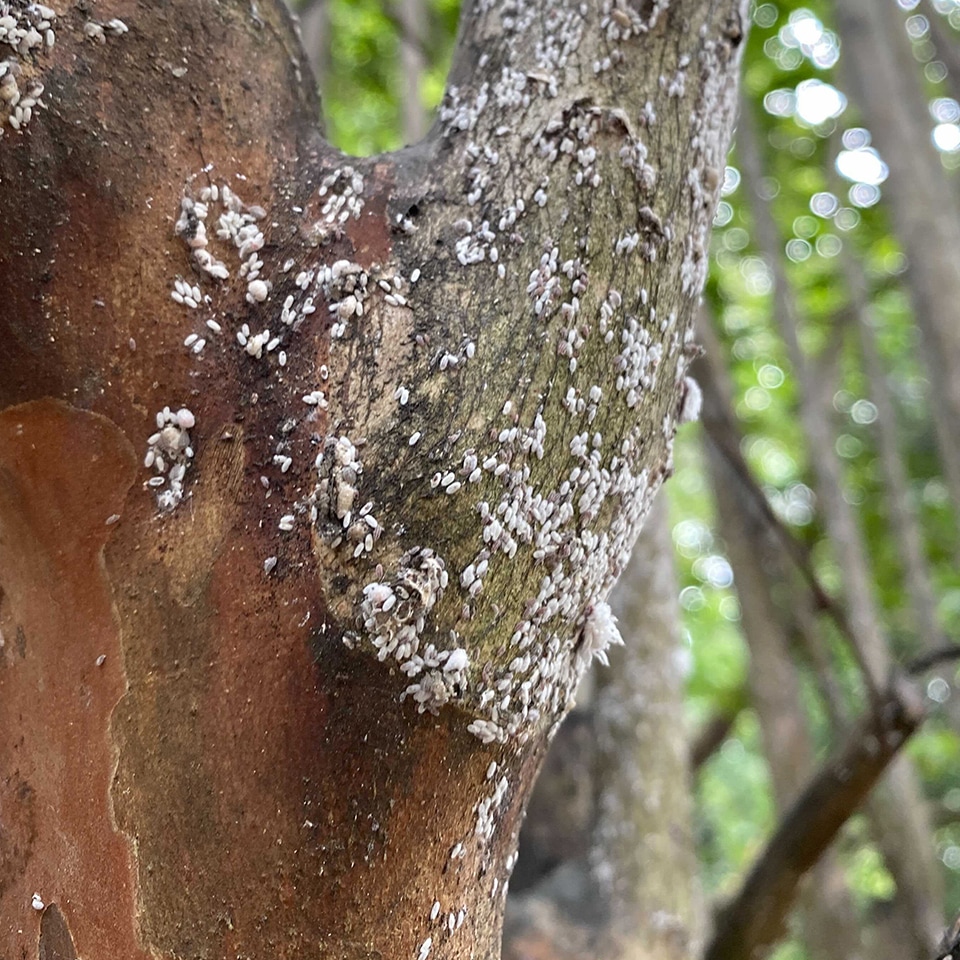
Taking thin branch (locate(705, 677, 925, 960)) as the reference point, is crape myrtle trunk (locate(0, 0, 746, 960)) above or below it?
above

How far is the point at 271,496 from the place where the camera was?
66cm

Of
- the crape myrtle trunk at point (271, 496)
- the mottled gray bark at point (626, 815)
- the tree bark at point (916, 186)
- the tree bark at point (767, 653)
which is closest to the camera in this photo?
the crape myrtle trunk at point (271, 496)

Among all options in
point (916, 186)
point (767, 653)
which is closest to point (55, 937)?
point (767, 653)

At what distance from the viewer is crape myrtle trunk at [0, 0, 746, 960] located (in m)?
0.63

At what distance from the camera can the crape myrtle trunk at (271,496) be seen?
63 centimetres

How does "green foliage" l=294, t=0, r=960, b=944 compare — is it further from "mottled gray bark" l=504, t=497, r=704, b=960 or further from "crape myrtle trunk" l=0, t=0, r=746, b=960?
"crape myrtle trunk" l=0, t=0, r=746, b=960

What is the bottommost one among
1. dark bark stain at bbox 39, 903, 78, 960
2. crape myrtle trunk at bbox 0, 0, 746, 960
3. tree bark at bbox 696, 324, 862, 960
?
tree bark at bbox 696, 324, 862, 960

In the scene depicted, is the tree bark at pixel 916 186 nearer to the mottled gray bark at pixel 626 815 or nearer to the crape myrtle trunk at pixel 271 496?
the mottled gray bark at pixel 626 815

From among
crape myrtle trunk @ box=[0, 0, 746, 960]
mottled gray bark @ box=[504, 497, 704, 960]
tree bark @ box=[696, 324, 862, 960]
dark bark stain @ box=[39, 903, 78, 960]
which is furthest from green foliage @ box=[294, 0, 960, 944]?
dark bark stain @ box=[39, 903, 78, 960]

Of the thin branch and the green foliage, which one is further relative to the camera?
the green foliage

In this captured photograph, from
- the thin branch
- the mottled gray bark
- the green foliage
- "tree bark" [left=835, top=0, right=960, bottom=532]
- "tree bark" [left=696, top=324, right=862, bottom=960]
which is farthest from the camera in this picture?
the green foliage

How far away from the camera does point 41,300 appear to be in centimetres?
65

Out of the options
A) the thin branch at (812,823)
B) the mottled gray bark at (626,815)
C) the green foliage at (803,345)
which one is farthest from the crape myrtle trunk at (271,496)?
the green foliage at (803,345)

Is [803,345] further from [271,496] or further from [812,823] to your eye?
[271,496]
